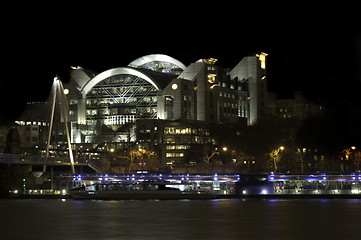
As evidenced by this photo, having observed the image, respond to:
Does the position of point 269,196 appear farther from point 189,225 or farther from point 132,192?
point 189,225

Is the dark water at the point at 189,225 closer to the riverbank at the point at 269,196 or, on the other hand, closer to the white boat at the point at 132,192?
the riverbank at the point at 269,196

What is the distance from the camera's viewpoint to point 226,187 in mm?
125250

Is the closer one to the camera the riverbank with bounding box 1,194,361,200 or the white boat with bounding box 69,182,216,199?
the riverbank with bounding box 1,194,361,200

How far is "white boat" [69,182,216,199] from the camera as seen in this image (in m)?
106

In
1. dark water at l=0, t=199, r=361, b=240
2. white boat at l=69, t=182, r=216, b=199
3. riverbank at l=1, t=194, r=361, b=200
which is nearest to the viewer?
dark water at l=0, t=199, r=361, b=240

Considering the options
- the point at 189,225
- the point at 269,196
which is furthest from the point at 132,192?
the point at 189,225

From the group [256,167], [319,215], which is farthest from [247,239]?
[256,167]

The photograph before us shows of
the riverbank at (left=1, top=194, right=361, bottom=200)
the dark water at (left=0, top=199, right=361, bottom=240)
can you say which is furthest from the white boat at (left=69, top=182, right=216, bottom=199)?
the dark water at (left=0, top=199, right=361, bottom=240)

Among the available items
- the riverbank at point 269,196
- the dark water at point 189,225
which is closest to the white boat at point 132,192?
the riverbank at point 269,196

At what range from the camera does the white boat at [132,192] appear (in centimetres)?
10644

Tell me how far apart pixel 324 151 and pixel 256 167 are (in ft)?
195

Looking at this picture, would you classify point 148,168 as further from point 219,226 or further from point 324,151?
point 219,226

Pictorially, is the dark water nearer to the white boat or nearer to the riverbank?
the riverbank

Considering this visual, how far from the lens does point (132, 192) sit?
109m
